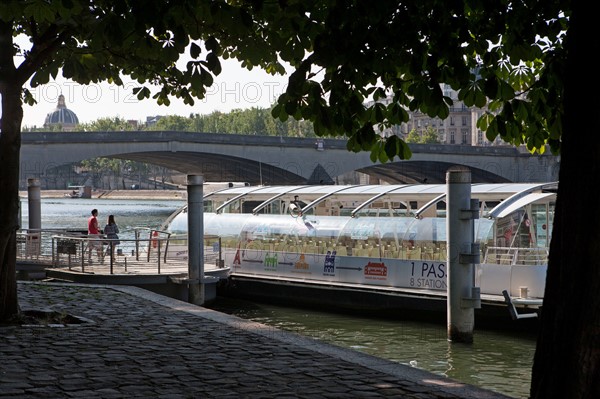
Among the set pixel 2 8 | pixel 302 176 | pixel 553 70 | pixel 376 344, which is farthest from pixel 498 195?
pixel 302 176

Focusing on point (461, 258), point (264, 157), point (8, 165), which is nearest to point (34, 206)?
point (461, 258)

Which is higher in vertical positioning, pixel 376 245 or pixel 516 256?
pixel 376 245

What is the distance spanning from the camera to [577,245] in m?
5.04

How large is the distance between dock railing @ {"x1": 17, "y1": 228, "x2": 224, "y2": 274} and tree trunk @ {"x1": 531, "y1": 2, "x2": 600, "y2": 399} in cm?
1266

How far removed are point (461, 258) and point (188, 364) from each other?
7.11 metres

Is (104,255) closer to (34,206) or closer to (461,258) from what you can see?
(34,206)

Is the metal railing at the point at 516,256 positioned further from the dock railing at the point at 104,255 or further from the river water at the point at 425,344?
the dock railing at the point at 104,255

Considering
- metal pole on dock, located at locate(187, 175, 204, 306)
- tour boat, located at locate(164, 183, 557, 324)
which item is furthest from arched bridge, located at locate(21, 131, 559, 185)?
metal pole on dock, located at locate(187, 175, 204, 306)

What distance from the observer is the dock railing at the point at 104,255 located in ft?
60.7

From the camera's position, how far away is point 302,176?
59.9 meters

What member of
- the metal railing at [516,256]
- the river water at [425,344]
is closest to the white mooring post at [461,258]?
the river water at [425,344]

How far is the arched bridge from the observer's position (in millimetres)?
51156

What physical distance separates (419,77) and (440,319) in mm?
10417

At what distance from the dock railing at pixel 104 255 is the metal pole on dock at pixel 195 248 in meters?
0.72
